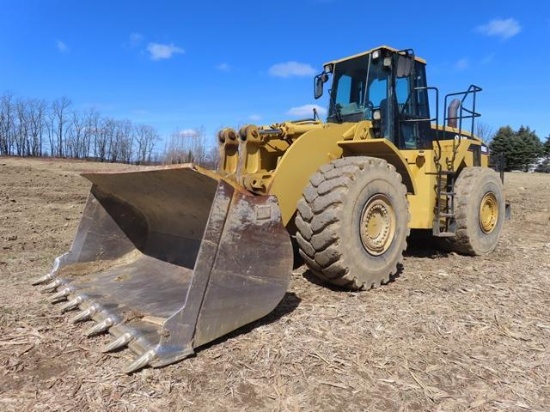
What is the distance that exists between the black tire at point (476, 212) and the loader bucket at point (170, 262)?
12.0 feet

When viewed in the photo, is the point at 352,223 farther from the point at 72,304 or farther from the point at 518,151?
the point at 518,151

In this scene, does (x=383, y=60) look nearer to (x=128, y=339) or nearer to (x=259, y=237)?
(x=259, y=237)

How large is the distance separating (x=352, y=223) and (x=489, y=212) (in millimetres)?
3752

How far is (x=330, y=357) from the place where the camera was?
327 centimetres

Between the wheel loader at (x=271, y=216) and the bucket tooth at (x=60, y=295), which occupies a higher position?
the wheel loader at (x=271, y=216)

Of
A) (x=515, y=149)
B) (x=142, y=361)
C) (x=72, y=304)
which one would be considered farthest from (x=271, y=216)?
(x=515, y=149)

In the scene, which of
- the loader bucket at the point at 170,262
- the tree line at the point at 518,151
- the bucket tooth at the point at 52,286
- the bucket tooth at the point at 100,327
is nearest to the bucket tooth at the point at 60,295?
the loader bucket at the point at 170,262

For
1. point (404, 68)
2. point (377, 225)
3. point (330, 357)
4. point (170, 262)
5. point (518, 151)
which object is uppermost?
point (518, 151)

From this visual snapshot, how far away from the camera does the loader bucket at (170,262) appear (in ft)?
10.6

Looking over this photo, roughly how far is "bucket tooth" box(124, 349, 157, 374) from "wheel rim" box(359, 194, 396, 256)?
7.65 feet

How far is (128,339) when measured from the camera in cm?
324

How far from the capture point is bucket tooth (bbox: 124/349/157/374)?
9.59 feet

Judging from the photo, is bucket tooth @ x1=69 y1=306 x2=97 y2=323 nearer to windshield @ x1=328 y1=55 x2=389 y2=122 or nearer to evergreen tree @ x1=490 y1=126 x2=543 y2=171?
windshield @ x1=328 y1=55 x2=389 y2=122

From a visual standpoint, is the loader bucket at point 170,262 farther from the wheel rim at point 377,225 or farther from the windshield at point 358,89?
the windshield at point 358,89
